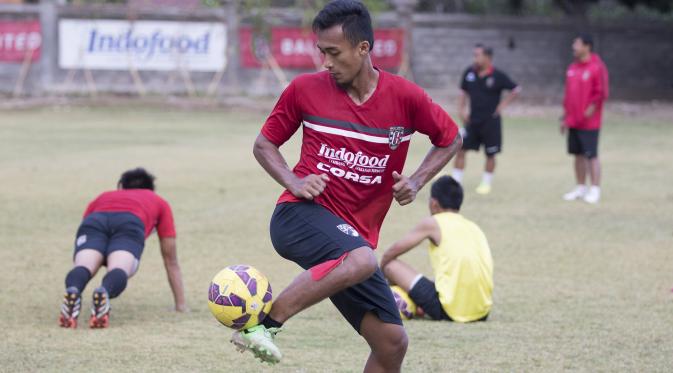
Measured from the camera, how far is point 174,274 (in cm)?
873

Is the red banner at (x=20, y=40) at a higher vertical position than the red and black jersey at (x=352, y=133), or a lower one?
lower

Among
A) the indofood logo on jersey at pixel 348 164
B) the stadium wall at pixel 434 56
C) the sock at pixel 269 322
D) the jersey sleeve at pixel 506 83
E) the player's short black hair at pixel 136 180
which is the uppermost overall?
the indofood logo on jersey at pixel 348 164

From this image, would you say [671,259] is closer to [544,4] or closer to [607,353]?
[607,353]

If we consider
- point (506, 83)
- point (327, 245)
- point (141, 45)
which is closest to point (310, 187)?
point (327, 245)

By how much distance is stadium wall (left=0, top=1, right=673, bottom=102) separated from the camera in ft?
103

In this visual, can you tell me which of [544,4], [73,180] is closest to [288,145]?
[73,180]

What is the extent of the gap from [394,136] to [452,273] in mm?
3165

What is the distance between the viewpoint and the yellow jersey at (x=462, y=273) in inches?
330

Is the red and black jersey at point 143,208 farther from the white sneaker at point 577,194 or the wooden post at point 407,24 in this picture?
the wooden post at point 407,24

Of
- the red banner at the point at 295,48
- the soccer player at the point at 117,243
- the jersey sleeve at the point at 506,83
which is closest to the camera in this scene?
the soccer player at the point at 117,243

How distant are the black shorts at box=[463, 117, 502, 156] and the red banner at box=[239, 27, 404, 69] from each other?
50.3 feet

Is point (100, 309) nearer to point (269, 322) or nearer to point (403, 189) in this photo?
point (269, 322)

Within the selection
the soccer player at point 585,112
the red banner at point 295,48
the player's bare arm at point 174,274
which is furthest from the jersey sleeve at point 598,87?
the red banner at point 295,48

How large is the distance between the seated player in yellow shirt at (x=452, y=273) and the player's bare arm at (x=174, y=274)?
1715mm
